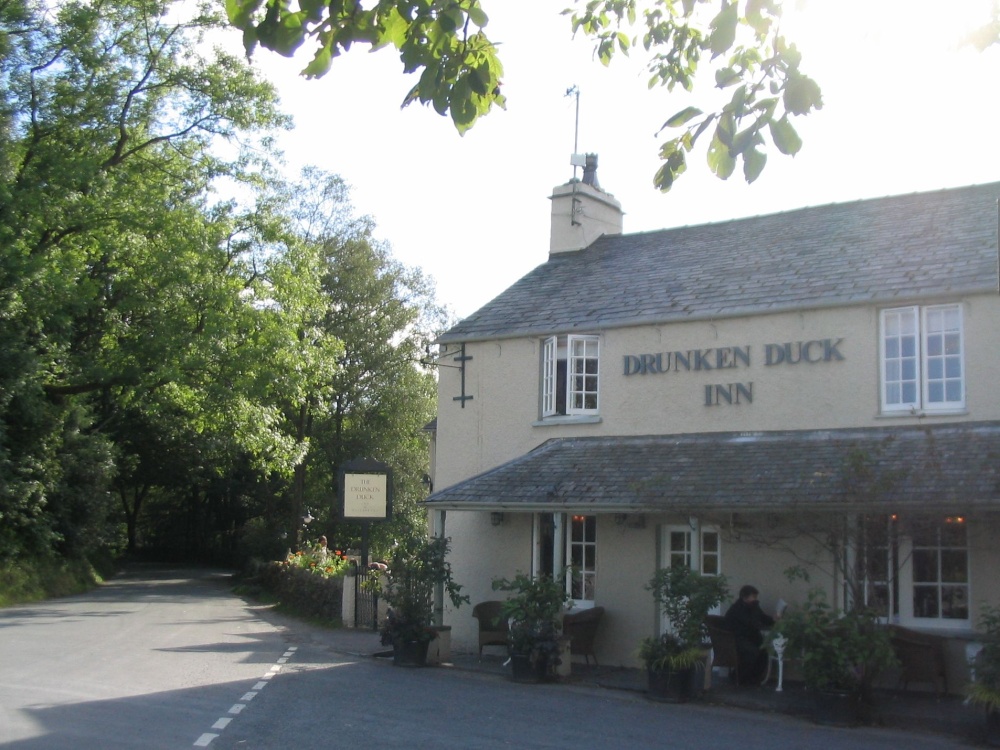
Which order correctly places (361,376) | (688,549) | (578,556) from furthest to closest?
(361,376), (578,556), (688,549)

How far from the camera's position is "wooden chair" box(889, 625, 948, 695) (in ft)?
45.2

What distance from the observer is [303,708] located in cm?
1186

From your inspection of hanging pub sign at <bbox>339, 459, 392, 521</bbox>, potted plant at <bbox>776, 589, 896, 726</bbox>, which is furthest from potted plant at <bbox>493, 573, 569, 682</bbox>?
hanging pub sign at <bbox>339, 459, 392, 521</bbox>

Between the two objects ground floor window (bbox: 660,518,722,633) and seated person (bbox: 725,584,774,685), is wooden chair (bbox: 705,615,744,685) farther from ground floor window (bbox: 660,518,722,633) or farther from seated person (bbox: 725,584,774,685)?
ground floor window (bbox: 660,518,722,633)

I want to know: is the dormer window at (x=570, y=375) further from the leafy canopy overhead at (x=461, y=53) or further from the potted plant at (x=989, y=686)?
A: the leafy canopy overhead at (x=461, y=53)

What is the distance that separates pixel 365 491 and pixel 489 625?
5792 millimetres

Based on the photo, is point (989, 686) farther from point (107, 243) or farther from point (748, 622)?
point (107, 243)

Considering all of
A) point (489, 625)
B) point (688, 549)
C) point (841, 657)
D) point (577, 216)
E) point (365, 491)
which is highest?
point (577, 216)

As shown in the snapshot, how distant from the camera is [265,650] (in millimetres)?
18094

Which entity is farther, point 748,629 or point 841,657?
point 748,629

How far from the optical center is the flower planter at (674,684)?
1366cm

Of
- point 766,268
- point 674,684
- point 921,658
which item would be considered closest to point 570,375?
point 766,268

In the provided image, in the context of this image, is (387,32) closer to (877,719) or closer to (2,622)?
(877,719)

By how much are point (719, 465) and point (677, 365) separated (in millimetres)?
2509
